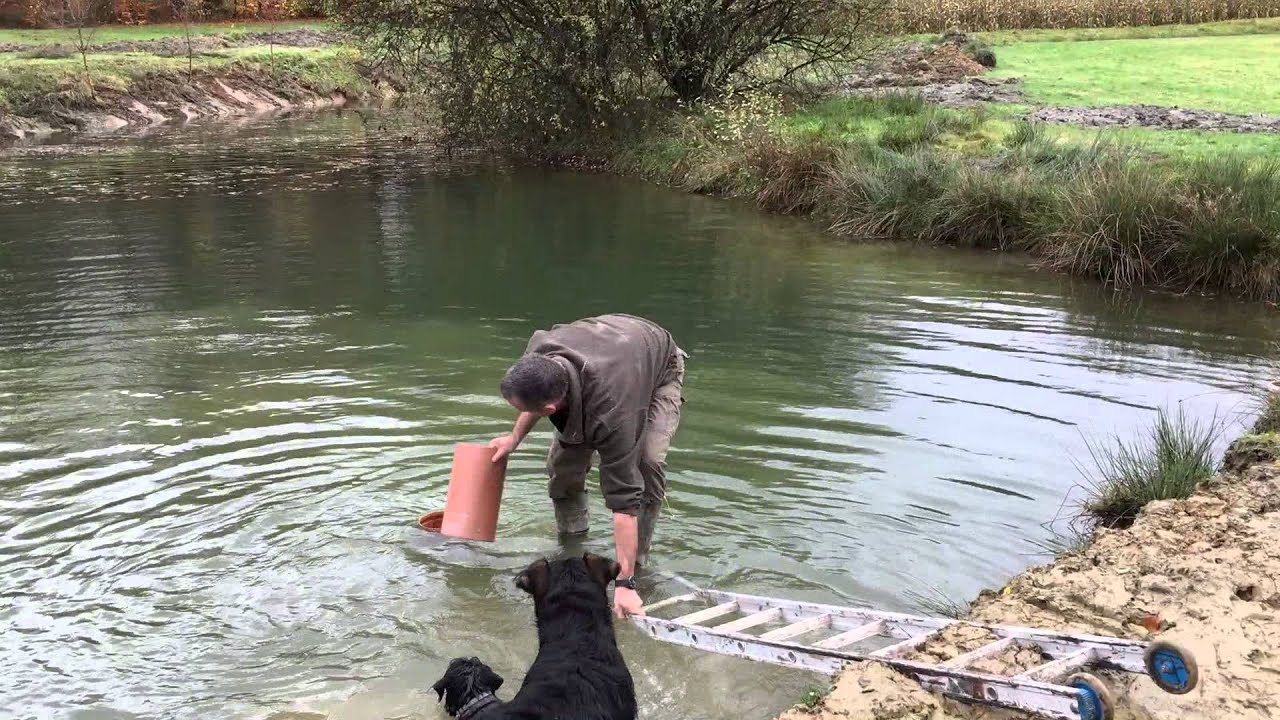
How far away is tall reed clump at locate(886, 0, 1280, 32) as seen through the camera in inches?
1454

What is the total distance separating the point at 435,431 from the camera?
7.96 metres

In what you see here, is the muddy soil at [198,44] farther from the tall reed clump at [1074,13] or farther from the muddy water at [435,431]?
the tall reed clump at [1074,13]

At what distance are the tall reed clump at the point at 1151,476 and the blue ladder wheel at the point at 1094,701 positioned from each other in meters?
3.05

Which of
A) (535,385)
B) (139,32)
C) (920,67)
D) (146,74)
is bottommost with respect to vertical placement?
(535,385)

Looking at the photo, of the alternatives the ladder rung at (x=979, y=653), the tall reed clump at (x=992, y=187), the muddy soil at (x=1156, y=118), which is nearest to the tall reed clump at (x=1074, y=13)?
the muddy soil at (x=1156, y=118)

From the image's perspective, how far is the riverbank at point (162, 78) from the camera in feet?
91.1

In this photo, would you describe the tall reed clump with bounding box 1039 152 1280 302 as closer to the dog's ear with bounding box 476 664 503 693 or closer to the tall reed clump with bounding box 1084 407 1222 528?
the tall reed clump with bounding box 1084 407 1222 528

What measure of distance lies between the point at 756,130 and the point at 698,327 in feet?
30.2

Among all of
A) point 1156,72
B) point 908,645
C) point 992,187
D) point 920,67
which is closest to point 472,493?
point 908,645

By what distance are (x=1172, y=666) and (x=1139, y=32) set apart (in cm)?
3788

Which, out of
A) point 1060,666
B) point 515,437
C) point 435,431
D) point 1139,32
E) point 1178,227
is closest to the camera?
point 1060,666

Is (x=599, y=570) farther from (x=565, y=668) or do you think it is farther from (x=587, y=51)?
(x=587, y=51)

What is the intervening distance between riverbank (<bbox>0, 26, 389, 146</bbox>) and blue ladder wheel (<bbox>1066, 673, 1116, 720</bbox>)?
95.3 ft

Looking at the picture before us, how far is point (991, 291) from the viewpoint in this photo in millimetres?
12211
